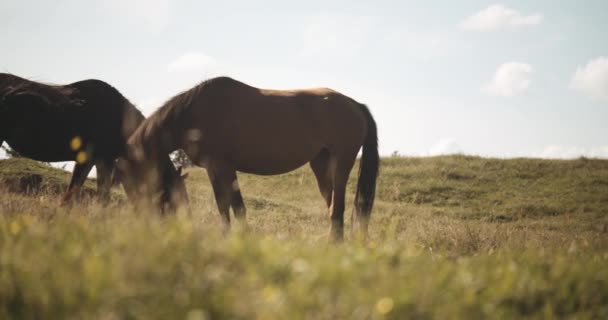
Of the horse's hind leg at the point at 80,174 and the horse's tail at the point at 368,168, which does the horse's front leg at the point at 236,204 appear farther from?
the horse's hind leg at the point at 80,174

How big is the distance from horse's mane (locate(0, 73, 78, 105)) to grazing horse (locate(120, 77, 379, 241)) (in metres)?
2.76

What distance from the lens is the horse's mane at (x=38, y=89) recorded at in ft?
27.1

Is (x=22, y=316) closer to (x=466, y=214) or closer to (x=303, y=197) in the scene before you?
(x=466, y=214)

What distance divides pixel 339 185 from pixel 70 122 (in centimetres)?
511

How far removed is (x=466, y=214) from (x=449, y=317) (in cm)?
1302

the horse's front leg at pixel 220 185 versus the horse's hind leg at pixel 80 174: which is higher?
the horse's front leg at pixel 220 185

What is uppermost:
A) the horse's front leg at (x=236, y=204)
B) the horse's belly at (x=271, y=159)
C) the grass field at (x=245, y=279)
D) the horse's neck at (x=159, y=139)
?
the horse's neck at (x=159, y=139)

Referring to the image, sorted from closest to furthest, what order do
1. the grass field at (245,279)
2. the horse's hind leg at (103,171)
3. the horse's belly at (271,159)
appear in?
the grass field at (245,279), the horse's belly at (271,159), the horse's hind leg at (103,171)

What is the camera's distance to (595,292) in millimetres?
3650

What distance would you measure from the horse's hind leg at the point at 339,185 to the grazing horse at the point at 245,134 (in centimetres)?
2

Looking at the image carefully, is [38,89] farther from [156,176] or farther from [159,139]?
[156,176]

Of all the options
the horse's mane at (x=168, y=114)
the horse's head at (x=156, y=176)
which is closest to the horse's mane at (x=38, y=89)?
the horse's head at (x=156, y=176)

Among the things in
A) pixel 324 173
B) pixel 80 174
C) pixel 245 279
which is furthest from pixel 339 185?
pixel 245 279

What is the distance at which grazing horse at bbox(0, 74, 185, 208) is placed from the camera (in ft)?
27.3
